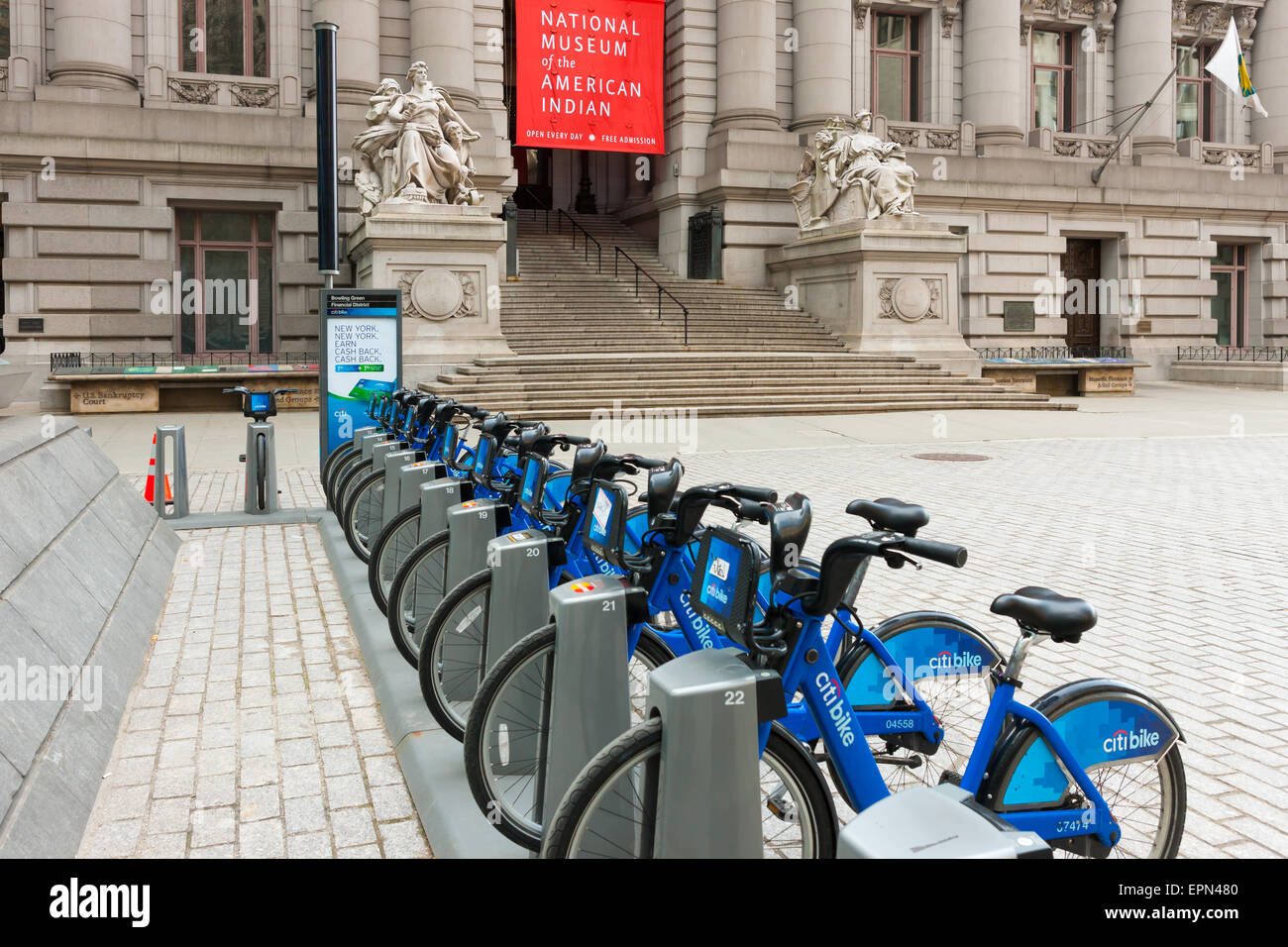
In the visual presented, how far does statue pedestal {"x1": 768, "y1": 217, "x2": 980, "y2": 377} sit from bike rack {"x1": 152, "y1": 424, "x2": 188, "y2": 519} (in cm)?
1654

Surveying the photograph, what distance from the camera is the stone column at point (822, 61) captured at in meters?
29.8

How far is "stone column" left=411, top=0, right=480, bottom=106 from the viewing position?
26500 millimetres

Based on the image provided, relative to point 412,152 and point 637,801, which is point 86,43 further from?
point 637,801

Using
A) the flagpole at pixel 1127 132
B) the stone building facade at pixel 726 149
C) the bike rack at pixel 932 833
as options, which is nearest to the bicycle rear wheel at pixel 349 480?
the bike rack at pixel 932 833

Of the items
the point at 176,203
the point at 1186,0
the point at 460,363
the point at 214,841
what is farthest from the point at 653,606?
the point at 1186,0

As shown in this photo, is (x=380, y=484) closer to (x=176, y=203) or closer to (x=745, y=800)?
(x=745, y=800)

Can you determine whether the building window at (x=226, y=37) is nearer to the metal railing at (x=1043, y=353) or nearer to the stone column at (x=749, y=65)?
the stone column at (x=749, y=65)

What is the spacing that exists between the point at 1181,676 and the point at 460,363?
16.6 meters

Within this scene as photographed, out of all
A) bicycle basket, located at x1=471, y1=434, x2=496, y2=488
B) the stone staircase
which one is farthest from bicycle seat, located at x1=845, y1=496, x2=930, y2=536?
the stone staircase

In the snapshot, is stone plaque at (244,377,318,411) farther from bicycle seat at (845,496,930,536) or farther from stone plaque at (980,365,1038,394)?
bicycle seat at (845,496,930,536)

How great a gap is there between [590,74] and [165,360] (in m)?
11.9

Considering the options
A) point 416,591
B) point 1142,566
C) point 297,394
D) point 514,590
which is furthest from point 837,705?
point 297,394

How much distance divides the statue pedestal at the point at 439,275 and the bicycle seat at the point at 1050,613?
18.3 m

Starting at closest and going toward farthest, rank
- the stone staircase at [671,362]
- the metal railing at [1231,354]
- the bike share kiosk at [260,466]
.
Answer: the bike share kiosk at [260,466], the stone staircase at [671,362], the metal railing at [1231,354]
